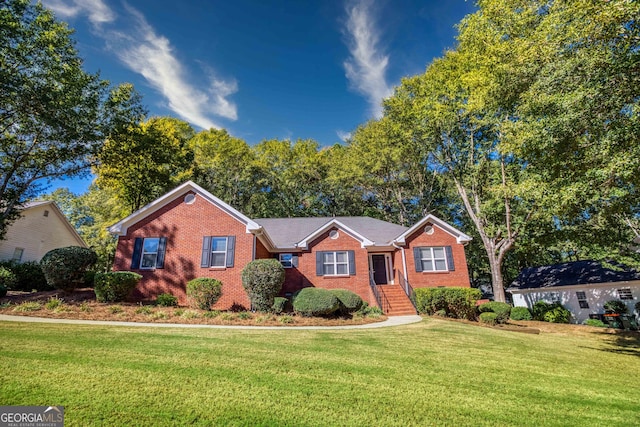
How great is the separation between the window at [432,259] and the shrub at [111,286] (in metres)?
15.9

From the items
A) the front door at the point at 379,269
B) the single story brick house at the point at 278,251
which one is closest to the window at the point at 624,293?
the single story brick house at the point at 278,251

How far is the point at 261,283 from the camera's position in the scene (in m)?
13.2

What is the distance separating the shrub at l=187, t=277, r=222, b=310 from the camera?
42.2ft

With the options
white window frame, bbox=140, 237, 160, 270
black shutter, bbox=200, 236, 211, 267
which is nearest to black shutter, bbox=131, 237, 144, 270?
white window frame, bbox=140, 237, 160, 270

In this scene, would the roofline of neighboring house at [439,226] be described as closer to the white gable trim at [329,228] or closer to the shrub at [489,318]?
the white gable trim at [329,228]

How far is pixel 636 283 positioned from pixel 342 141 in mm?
26024

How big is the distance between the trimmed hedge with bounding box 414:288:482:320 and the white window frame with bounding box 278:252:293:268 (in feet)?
26.1

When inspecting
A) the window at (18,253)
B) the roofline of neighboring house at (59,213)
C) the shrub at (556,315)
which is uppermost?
the roofline of neighboring house at (59,213)

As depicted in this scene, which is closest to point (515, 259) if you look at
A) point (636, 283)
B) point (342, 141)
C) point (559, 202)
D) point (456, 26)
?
point (636, 283)

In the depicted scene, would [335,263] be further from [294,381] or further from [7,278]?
[7,278]

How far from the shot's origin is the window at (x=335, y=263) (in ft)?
59.2

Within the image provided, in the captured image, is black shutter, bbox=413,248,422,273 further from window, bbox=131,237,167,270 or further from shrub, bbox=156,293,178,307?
window, bbox=131,237,167,270

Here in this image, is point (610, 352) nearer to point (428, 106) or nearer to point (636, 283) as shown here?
point (636, 283)

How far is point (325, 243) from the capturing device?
1859 centimetres
